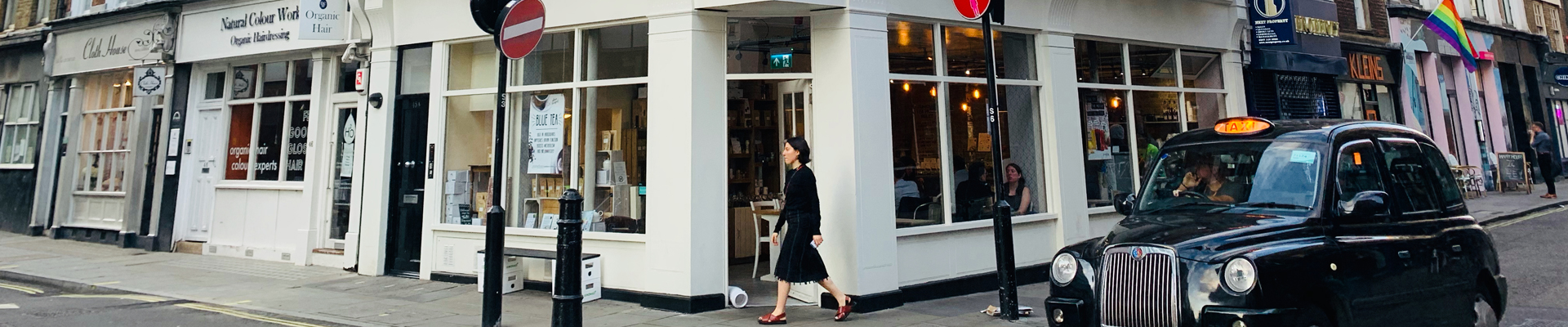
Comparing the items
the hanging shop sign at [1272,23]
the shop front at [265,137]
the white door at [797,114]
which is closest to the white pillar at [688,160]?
the white door at [797,114]

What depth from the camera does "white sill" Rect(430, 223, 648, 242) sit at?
825cm

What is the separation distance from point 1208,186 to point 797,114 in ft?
13.8

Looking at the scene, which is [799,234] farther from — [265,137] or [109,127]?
[109,127]

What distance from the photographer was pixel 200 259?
1188 cm

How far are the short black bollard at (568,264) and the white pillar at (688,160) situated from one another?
177 centimetres

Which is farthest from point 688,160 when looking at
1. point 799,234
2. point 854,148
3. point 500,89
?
point 500,89

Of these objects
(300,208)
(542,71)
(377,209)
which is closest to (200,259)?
(300,208)

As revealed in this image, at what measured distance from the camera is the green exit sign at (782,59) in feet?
26.7

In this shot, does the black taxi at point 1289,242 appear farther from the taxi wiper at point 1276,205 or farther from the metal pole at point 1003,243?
the metal pole at point 1003,243

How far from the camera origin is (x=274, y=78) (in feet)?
40.9

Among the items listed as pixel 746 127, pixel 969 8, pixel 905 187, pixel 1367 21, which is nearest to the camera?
pixel 969 8

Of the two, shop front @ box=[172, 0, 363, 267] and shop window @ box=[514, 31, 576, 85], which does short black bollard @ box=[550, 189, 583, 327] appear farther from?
shop front @ box=[172, 0, 363, 267]

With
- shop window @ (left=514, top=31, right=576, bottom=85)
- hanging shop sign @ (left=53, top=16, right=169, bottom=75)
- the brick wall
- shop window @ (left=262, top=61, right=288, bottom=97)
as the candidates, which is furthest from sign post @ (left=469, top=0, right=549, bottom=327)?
the brick wall

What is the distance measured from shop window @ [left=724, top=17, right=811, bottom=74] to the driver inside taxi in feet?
12.5
